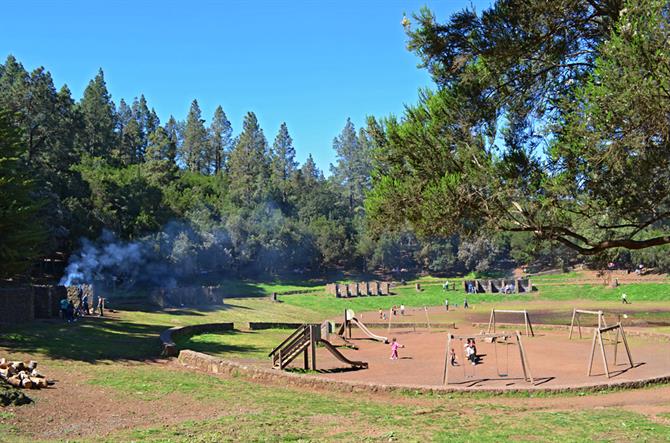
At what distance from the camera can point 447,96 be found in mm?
16656

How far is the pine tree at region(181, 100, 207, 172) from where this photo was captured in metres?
142

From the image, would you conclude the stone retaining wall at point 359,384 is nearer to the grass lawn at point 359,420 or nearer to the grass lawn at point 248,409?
the grass lawn at point 248,409

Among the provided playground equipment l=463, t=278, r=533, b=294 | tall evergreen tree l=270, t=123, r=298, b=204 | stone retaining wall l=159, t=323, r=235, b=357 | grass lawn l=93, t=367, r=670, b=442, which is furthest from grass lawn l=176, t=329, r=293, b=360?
tall evergreen tree l=270, t=123, r=298, b=204

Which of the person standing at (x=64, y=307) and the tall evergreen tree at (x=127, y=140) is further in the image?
the tall evergreen tree at (x=127, y=140)

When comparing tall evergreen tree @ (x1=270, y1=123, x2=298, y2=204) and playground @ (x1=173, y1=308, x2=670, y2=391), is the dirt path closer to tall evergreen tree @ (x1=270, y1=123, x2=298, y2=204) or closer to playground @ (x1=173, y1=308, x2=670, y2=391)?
playground @ (x1=173, y1=308, x2=670, y2=391)

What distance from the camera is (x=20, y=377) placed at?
51.6 ft

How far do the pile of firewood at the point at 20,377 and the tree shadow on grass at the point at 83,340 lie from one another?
5461 mm

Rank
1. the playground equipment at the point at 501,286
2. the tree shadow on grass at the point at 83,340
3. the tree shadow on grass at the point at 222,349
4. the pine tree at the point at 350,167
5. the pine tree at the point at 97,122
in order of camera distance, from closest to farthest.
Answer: the tree shadow on grass at the point at 83,340 < the tree shadow on grass at the point at 222,349 < the playground equipment at the point at 501,286 < the pine tree at the point at 97,122 < the pine tree at the point at 350,167

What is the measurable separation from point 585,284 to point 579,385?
66.2 meters

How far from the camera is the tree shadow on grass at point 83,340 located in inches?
907

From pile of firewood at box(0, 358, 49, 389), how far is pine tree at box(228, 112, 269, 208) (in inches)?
3461

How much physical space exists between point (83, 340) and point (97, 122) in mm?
89060

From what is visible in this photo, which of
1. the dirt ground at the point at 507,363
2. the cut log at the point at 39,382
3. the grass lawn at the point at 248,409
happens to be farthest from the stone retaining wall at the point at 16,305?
the dirt ground at the point at 507,363

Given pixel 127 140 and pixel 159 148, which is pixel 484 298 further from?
pixel 127 140
